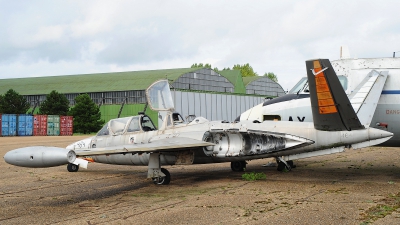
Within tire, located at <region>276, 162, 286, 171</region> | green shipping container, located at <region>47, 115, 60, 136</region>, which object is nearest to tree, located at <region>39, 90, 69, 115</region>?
green shipping container, located at <region>47, 115, 60, 136</region>

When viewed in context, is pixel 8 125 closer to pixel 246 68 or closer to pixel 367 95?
pixel 367 95

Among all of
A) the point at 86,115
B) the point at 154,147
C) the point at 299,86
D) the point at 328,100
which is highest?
the point at 86,115

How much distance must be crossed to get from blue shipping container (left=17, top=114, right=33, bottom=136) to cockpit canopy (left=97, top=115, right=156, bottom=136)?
4628 cm

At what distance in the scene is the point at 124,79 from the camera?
7088 centimetres

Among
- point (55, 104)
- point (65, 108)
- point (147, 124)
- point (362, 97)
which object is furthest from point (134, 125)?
point (65, 108)

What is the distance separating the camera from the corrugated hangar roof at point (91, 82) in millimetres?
67938

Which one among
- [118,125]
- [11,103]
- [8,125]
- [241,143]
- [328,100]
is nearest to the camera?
[328,100]

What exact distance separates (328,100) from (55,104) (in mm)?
59907

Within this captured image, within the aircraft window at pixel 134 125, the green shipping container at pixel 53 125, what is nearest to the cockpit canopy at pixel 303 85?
the aircraft window at pixel 134 125

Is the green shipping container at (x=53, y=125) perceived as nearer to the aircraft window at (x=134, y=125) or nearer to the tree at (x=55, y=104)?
the tree at (x=55, y=104)

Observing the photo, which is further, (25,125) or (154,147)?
(25,125)

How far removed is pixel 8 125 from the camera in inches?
2292

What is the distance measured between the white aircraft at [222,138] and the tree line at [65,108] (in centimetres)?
4824

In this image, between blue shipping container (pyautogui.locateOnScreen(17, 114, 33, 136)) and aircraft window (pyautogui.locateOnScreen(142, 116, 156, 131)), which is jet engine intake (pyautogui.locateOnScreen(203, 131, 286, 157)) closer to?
aircraft window (pyautogui.locateOnScreen(142, 116, 156, 131))
